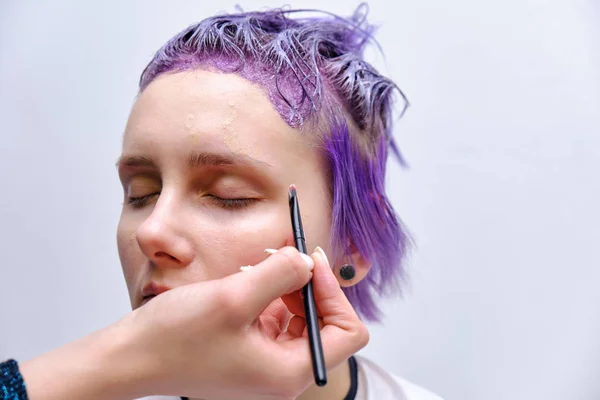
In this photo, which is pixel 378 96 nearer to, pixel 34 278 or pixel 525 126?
pixel 525 126

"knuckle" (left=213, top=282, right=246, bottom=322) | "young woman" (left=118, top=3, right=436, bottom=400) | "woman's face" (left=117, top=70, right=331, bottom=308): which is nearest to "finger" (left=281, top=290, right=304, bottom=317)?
"young woman" (left=118, top=3, right=436, bottom=400)

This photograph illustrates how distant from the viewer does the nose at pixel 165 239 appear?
978mm

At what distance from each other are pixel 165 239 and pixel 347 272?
16.1 inches

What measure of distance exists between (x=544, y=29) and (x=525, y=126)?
A: 30 cm

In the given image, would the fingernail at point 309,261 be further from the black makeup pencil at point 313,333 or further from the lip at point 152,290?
the lip at point 152,290

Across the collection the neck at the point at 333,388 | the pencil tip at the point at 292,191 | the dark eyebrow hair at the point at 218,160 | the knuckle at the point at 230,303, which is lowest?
the neck at the point at 333,388

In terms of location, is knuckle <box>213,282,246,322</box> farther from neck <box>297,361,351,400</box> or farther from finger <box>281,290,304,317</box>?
neck <box>297,361,351,400</box>

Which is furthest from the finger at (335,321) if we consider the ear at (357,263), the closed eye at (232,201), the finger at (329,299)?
the ear at (357,263)

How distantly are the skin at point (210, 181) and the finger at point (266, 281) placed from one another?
0.17 m

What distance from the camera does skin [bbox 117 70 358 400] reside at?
3.32ft

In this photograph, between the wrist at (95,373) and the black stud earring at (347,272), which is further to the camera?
the black stud earring at (347,272)

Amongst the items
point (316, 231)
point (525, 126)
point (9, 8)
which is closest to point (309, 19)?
point (316, 231)

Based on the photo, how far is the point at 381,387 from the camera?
1426mm

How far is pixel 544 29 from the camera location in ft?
5.46
